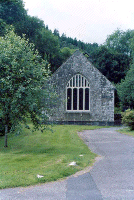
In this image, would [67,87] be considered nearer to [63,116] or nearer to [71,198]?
[63,116]

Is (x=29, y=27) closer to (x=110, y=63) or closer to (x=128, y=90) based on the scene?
(x=110, y=63)

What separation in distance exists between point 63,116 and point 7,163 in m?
21.9

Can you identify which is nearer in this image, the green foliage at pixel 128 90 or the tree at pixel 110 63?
the green foliage at pixel 128 90

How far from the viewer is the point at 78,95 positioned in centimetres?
3212

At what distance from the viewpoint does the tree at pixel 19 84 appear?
1398 centimetres

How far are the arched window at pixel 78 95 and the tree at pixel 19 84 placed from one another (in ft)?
56.2

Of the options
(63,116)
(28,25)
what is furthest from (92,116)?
(28,25)

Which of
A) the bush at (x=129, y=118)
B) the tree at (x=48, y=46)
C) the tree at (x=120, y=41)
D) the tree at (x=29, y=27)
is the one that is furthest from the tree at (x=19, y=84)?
the tree at (x=120, y=41)

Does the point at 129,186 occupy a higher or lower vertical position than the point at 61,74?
lower

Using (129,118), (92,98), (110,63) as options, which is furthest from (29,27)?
(129,118)

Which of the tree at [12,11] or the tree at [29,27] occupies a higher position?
the tree at [12,11]

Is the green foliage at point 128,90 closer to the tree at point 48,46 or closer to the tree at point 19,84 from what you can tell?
the tree at point 48,46

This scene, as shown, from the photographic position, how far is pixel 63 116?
3231cm

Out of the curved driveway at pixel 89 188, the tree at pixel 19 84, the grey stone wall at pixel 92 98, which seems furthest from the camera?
the grey stone wall at pixel 92 98
